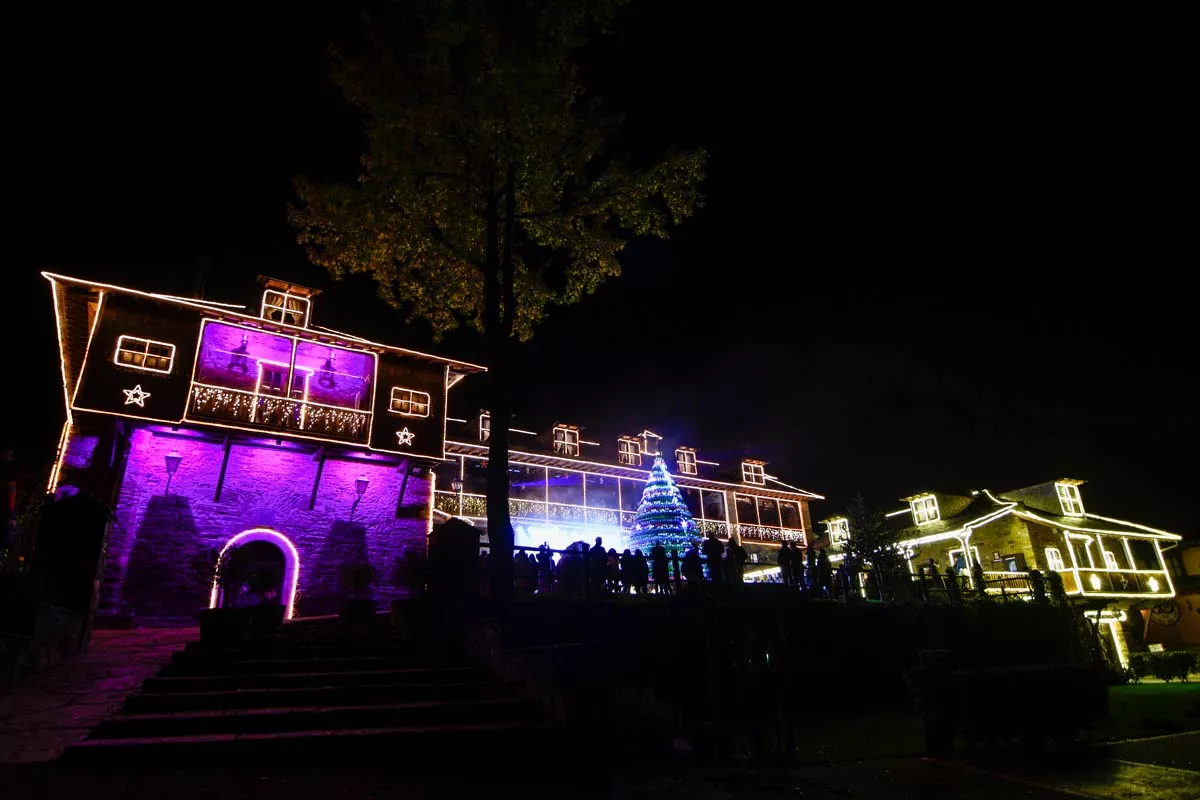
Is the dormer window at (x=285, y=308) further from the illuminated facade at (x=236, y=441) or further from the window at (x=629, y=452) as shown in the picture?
the window at (x=629, y=452)

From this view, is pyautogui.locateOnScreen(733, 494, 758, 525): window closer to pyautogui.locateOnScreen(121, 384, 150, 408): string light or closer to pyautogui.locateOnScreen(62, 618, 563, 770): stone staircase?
pyautogui.locateOnScreen(62, 618, 563, 770): stone staircase

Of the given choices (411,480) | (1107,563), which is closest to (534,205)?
(411,480)

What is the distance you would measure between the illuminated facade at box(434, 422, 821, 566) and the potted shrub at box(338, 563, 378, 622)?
16.9ft

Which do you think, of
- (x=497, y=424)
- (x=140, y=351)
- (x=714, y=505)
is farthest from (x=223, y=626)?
(x=714, y=505)

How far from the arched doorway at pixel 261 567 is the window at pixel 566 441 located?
12466 mm

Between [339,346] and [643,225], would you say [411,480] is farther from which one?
[643,225]

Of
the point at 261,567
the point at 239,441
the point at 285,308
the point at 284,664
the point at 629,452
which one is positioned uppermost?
the point at 285,308

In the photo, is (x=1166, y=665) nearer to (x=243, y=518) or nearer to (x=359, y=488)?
(x=359, y=488)

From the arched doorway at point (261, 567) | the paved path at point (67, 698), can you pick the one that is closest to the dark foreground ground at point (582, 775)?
the paved path at point (67, 698)

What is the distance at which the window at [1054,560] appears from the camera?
27.7 m

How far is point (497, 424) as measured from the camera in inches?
431

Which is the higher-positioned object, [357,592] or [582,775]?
[357,592]

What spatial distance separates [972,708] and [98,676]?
11.1 m

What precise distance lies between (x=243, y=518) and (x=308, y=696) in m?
11.6
